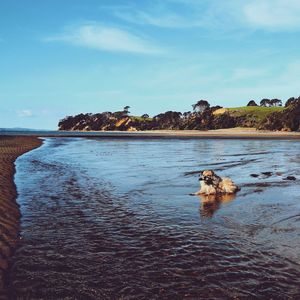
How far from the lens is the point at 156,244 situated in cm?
873

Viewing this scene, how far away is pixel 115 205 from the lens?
13.1 metres

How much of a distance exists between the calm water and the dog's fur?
56 cm

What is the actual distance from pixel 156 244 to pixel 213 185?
22.3 ft

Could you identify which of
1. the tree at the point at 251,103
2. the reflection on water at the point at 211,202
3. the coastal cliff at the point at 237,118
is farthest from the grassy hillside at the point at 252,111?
the reflection on water at the point at 211,202

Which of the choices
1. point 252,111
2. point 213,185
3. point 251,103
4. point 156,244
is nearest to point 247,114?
point 252,111

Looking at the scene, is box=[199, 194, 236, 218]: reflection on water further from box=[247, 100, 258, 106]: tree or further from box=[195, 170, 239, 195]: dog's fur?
box=[247, 100, 258, 106]: tree

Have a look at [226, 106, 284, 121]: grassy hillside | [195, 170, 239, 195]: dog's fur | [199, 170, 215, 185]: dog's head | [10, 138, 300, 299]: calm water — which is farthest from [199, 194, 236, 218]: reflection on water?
[226, 106, 284, 121]: grassy hillside

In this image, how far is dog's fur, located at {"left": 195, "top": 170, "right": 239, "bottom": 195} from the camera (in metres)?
14.9

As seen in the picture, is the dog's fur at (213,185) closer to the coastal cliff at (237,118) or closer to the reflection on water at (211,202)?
the reflection on water at (211,202)

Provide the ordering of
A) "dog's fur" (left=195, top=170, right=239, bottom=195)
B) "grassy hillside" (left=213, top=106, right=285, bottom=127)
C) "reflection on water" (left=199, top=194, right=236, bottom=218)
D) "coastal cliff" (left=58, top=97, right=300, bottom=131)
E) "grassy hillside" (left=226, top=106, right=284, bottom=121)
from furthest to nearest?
"grassy hillside" (left=226, top=106, right=284, bottom=121), "grassy hillside" (left=213, top=106, right=285, bottom=127), "coastal cliff" (left=58, top=97, right=300, bottom=131), "dog's fur" (left=195, top=170, right=239, bottom=195), "reflection on water" (left=199, top=194, right=236, bottom=218)

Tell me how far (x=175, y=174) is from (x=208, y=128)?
13922cm

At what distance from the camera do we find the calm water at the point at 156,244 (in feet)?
20.9

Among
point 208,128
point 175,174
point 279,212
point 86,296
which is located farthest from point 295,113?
point 86,296

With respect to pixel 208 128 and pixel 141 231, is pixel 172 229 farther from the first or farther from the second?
pixel 208 128
